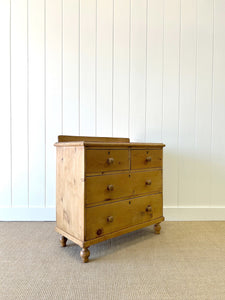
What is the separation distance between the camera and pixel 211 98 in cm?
198

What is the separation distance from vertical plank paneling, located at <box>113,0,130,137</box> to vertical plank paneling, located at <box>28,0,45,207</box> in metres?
0.73

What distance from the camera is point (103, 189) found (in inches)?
50.7

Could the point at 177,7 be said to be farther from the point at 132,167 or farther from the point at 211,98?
the point at 132,167

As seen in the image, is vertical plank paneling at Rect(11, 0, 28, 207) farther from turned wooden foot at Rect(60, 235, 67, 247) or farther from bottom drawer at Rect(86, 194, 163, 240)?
bottom drawer at Rect(86, 194, 163, 240)

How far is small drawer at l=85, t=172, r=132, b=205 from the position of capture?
48.3 inches

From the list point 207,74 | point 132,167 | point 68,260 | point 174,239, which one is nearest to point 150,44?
point 207,74

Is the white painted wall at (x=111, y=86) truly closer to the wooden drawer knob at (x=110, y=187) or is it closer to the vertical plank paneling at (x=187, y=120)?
the vertical plank paneling at (x=187, y=120)

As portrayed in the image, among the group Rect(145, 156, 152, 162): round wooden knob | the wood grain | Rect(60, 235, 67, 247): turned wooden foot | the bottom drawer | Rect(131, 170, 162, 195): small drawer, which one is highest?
the wood grain

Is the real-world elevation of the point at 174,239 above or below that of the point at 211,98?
below

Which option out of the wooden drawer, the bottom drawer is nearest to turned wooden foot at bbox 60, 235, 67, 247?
the bottom drawer

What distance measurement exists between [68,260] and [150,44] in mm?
2053

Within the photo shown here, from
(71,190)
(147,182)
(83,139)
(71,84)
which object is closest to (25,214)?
(71,190)

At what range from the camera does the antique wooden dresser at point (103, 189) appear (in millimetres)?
1220

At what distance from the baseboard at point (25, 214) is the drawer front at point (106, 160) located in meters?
0.97
